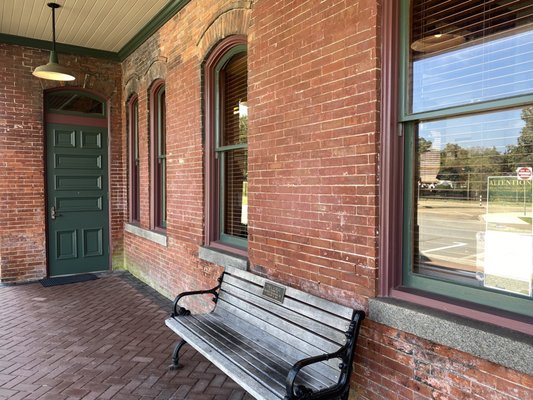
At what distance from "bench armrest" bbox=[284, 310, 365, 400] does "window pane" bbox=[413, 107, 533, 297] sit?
59 centimetres

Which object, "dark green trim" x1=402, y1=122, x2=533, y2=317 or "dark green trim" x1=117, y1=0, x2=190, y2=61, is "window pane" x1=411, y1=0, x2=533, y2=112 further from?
"dark green trim" x1=117, y1=0, x2=190, y2=61

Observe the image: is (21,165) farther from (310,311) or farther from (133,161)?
(310,311)

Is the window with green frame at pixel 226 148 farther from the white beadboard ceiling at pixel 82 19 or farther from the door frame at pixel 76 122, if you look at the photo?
the door frame at pixel 76 122

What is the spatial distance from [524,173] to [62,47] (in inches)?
313

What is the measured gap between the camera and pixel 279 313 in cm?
329

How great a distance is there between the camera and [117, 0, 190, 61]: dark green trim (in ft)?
18.9

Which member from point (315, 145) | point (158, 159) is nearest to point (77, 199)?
point (158, 159)

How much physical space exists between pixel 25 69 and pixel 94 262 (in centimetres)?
383

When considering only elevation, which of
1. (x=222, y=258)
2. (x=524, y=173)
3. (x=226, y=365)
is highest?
(x=524, y=173)

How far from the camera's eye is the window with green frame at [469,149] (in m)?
2.22

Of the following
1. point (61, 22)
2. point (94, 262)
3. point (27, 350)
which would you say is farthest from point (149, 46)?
point (27, 350)

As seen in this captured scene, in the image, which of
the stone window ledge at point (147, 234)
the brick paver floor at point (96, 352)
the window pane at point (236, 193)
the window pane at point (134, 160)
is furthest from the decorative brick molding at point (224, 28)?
the brick paver floor at point (96, 352)

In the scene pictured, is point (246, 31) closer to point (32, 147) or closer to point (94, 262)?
point (32, 147)

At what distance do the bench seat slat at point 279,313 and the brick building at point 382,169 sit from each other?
25 centimetres
